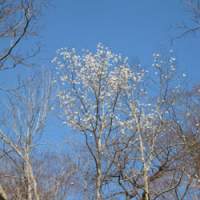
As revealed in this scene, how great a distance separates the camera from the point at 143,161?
13742 mm

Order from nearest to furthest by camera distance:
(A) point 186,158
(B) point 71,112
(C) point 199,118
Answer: (B) point 71,112 < (A) point 186,158 < (C) point 199,118

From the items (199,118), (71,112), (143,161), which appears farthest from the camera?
(199,118)

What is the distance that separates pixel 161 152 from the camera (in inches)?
627

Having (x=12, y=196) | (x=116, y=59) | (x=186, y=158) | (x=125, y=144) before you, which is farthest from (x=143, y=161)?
(x=12, y=196)

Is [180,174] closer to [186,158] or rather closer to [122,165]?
[186,158]

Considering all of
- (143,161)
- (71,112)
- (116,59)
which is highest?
(116,59)

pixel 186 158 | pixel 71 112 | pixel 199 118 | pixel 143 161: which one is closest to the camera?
pixel 143 161

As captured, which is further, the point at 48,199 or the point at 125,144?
the point at 48,199

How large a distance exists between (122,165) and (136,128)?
1.53 metres

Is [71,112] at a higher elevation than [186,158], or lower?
higher

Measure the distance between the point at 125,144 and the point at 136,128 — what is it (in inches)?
29.2

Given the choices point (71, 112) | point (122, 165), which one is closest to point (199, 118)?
point (122, 165)

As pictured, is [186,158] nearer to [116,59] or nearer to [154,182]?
[154,182]

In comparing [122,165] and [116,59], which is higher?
[116,59]
